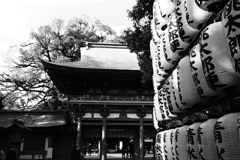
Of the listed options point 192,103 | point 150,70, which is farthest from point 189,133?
point 150,70

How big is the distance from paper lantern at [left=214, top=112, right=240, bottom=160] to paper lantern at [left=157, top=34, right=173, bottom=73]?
2.49 meters

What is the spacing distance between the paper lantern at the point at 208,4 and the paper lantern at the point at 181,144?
83.2 inches

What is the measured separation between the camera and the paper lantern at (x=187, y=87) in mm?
3465

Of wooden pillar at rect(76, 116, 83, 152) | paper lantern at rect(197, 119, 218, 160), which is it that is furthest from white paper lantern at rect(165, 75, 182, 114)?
wooden pillar at rect(76, 116, 83, 152)

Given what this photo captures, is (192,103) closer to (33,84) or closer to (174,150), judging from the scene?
(174,150)

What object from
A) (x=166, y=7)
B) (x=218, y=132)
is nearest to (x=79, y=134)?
(x=166, y=7)

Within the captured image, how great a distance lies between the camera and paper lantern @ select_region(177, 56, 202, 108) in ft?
11.4

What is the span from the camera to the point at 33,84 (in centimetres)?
2489

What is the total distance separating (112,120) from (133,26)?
780 centimetres

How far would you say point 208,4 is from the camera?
3012 millimetres

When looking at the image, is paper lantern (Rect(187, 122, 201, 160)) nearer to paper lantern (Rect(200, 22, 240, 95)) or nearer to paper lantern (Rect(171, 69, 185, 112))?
paper lantern (Rect(171, 69, 185, 112))

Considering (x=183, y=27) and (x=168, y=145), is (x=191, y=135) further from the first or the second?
(x=183, y=27)

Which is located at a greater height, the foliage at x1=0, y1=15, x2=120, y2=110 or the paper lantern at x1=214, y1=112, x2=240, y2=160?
the foliage at x1=0, y1=15, x2=120, y2=110

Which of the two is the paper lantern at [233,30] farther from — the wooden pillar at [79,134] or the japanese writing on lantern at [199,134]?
the wooden pillar at [79,134]
